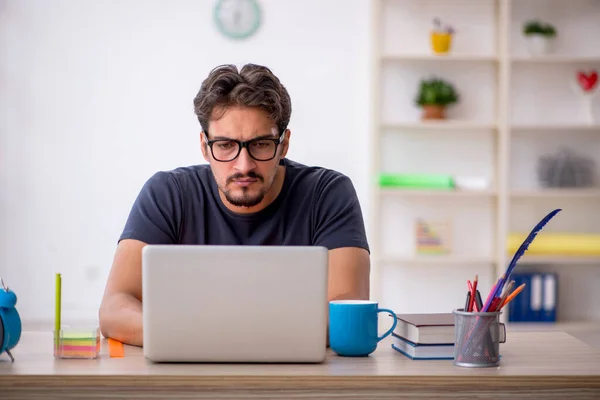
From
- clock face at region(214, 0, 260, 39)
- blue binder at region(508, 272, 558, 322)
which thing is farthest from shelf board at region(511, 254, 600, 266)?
clock face at region(214, 0, 260, 39)

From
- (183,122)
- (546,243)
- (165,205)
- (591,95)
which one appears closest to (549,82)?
(591,95)

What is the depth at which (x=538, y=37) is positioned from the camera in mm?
4695

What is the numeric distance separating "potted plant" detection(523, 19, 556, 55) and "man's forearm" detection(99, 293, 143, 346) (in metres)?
3.37

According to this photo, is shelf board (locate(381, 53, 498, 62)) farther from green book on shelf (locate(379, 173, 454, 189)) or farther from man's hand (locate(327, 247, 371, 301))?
man's hand (locate(327, 247, 371, 301))

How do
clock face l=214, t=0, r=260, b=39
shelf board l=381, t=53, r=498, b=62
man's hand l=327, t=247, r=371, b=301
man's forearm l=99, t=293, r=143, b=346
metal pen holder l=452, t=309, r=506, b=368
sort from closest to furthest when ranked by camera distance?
metal pen holder l=452, t=309, r=506, b=368 < man's forearm l=99, t=293, r=143, b=346 < man's hand l=327, t=247, r=371, b=301 < shelf board l=381, t=53, r=498, b=62 < clock face l=214, t=0, r=260, b=39

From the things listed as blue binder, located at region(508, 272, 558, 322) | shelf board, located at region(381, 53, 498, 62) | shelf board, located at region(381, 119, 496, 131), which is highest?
shelf board, located at region(381, 53, 498, 62)

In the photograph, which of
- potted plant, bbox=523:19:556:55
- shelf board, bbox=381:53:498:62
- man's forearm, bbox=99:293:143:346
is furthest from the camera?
potted plant, bbox=523:19:556:55

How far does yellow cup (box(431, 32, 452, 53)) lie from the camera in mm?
4625

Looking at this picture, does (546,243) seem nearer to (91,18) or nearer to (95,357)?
(91,18)

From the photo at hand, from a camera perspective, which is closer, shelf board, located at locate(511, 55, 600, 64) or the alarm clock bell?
the alarm clock bell

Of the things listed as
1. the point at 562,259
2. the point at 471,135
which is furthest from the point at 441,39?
the point at 562,259

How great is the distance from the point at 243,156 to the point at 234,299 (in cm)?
69

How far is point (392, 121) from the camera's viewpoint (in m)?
4.73

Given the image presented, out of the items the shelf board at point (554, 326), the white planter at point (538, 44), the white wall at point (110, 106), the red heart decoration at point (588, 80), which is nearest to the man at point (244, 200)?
the white wall at point (110, 106)
